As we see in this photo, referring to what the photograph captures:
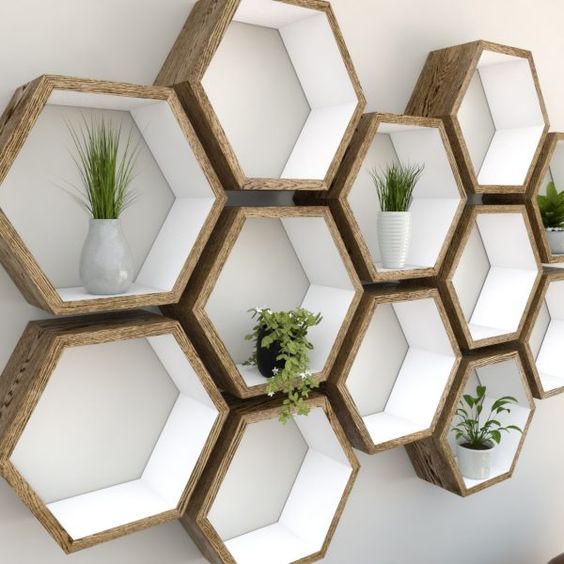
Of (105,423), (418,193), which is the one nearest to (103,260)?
(105,423)

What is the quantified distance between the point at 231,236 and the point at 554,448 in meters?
1.58

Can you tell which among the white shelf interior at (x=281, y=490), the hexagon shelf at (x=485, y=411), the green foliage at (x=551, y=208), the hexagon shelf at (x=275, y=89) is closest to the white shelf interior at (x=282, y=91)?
the hexagon shelf at (x=275, y=89)

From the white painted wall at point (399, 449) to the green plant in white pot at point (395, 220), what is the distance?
0.24m

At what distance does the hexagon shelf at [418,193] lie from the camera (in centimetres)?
151

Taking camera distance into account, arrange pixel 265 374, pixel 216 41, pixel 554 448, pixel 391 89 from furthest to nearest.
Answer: pixel 554 448 < pixel 391 89 < pixel 265 374 < pixel 216 41

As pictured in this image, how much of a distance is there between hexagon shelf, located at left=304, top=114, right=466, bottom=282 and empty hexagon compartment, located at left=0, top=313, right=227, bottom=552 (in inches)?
19.8

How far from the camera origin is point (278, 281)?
1479mm

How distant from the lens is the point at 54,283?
1.19m

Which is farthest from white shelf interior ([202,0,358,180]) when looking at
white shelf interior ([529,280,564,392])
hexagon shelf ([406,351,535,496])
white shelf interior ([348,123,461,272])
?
white shelf interior ([529,280,564,392])

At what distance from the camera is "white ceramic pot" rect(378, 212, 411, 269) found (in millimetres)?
1493

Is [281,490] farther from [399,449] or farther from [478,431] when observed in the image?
[478,431]

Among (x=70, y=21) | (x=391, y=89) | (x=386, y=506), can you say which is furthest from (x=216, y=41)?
(x=386, y=506)

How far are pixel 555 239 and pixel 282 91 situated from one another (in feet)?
3.29

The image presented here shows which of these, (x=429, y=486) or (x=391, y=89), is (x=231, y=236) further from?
(x=429, y=486)
